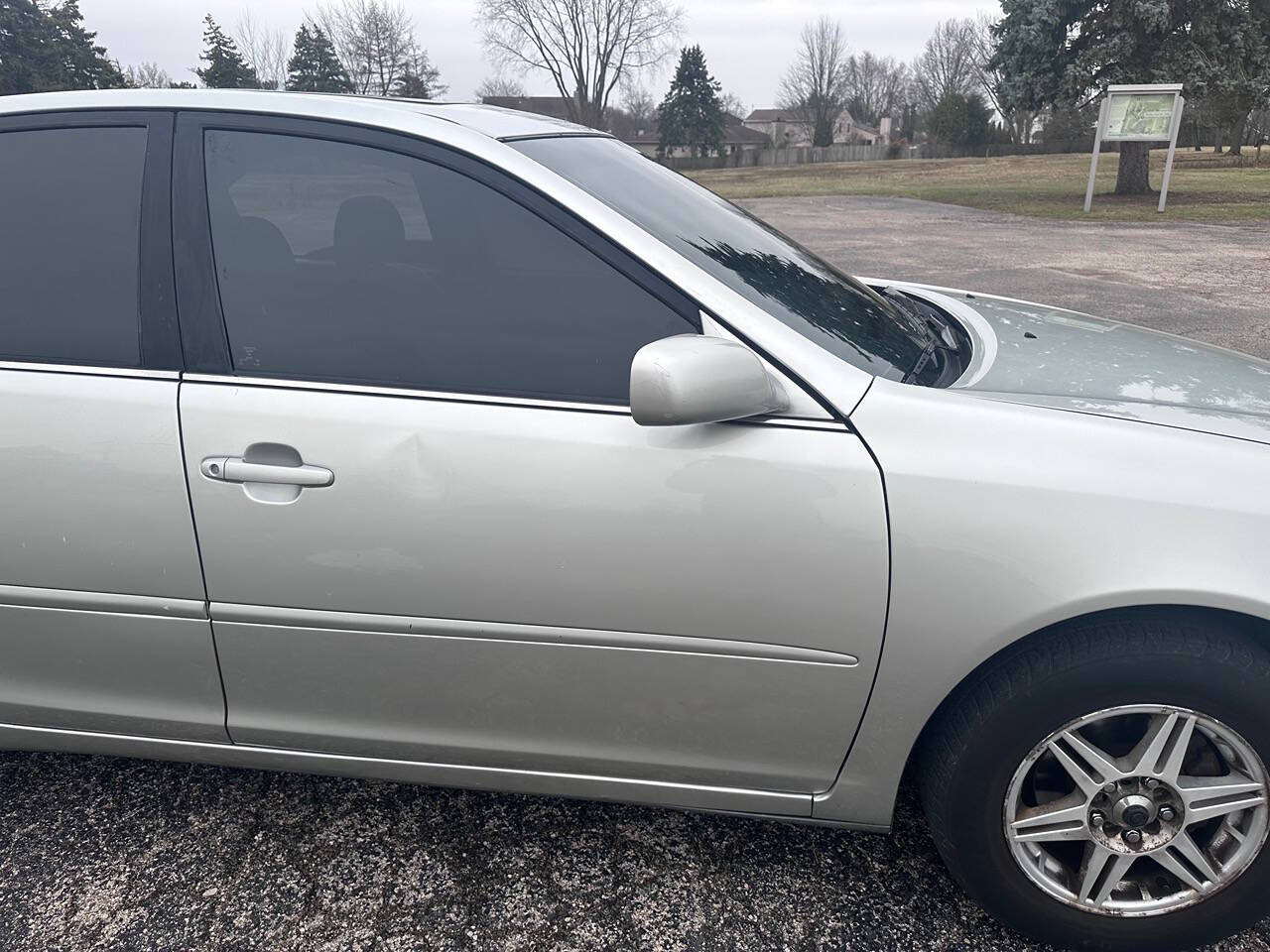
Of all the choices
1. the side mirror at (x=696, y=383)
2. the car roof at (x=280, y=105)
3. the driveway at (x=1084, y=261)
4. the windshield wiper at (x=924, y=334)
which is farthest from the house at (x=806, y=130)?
the side mirror at (x=696, y=383)

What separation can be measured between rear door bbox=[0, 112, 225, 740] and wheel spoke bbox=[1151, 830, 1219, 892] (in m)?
2.08

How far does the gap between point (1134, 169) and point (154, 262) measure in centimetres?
2477

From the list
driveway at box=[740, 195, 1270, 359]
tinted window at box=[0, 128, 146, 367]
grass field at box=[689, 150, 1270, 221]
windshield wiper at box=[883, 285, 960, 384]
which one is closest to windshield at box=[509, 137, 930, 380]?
windshield wiper at box=[883, 285, 960, 384]

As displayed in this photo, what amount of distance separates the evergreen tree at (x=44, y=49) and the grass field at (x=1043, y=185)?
2956cm

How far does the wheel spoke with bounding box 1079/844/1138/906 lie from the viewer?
6.48ft

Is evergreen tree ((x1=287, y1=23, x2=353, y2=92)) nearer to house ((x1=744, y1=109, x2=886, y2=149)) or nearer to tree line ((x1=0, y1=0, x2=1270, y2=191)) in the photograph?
tree line ((x1=0, y1=0, x2=1270, y2=191))

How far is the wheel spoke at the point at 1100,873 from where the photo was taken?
1.98 m

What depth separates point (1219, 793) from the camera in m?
1.92

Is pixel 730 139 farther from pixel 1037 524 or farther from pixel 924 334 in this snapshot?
pixel 1037 524

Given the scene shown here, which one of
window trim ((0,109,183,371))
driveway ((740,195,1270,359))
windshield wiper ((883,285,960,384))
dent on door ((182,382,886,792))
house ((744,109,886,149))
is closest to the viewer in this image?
dent on door ((182,382,886,792))

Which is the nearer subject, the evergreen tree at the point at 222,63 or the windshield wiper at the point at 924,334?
the windshield wiper at the point at 924,334

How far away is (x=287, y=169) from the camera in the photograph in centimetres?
218

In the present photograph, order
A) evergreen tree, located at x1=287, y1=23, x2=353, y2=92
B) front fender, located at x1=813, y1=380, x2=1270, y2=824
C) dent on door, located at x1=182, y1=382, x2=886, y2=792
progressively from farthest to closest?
1. evergreen tree, located at x1=287, y1=23, x2=353, y2=92
2. dent on door, located at x1=182, y1=382, x2=886, y2=792
3. front fender, located at x1=813, y1=380, x2=1270, y2=824

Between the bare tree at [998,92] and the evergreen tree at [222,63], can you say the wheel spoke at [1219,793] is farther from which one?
the evergreen tree at [222,63]
